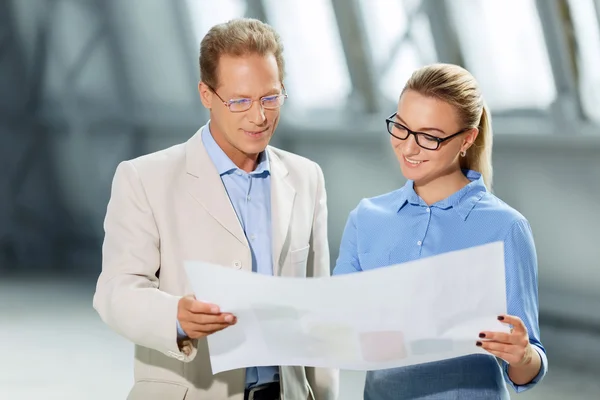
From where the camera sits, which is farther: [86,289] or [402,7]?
[86,289]

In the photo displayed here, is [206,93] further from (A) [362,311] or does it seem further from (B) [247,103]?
(A) [362,311]

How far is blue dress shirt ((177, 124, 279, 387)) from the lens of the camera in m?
2.08

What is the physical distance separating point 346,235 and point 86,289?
6448 mm

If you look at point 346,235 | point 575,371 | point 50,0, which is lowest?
point 575,371

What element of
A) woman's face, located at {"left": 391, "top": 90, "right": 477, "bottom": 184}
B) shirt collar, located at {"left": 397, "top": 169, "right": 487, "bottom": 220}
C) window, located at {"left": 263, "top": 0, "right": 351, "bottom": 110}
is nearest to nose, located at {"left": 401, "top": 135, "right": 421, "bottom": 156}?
woman's face, located at {"left": 391, "top": 90, "right": 477, "bottom": 184}

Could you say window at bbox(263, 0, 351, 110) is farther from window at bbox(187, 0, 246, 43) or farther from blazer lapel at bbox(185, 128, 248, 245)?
blazer lapel at bbox(185, 128, 248, 245)

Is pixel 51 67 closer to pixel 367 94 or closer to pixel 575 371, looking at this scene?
pixel 367 94

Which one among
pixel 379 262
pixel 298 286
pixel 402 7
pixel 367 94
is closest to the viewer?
pixel 298 286

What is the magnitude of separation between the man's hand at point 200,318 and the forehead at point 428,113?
1.73 feet

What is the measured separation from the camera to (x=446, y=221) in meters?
1.91

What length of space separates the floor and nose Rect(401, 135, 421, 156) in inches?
125

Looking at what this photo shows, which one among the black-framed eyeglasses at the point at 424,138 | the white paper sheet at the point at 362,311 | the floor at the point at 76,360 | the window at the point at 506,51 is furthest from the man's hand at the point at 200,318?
the window at the point at 506,51

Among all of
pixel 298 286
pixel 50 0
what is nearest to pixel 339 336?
pixel 298 286

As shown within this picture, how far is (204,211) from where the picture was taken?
2102 millimetres
